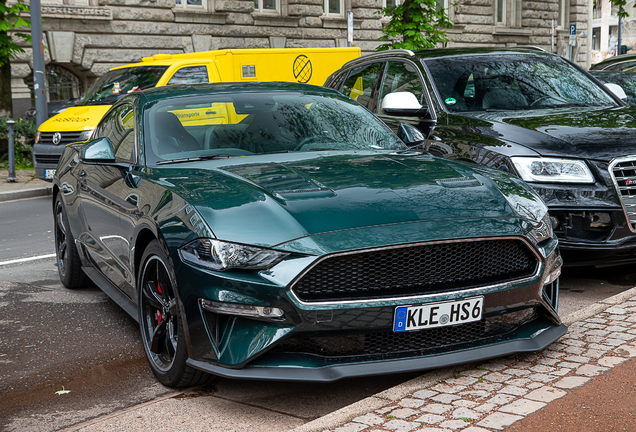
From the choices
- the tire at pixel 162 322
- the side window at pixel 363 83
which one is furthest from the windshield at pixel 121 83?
the tire at pixel 162 322

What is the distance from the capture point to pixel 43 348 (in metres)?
4.97

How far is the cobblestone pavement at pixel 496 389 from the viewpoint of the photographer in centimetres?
325

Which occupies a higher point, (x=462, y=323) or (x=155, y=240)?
(x=155, y=240)

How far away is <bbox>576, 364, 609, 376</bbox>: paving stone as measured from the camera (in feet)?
12.4

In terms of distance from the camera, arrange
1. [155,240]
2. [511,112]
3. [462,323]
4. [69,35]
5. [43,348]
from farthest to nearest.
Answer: [69,35]
[511,112]
[43,348]
[155,240]
[462,323]

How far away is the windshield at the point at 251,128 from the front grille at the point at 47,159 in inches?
320

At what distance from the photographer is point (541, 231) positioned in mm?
4027

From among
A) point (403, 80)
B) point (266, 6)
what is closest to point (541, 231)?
point (403, 80)

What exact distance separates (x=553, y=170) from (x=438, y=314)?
2341mm

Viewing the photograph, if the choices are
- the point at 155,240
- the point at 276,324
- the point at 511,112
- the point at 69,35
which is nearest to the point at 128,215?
the point at 155,240

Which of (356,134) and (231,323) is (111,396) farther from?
(356,134)

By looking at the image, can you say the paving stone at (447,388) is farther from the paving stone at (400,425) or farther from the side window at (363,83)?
the side window at (363,83)

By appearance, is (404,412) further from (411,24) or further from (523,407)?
(411,24)

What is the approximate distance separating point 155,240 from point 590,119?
3744 mm
